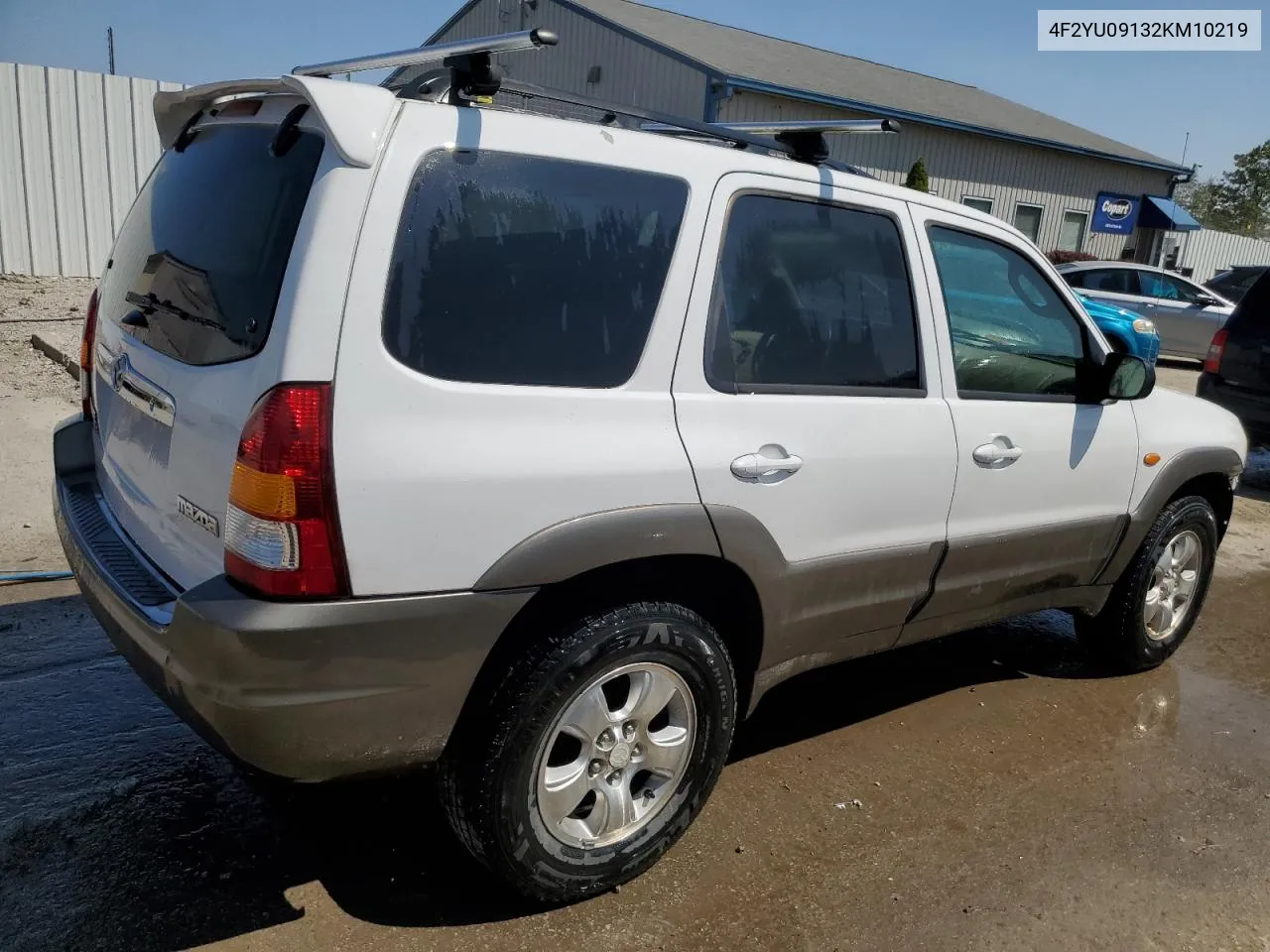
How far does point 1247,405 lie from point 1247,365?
326mm

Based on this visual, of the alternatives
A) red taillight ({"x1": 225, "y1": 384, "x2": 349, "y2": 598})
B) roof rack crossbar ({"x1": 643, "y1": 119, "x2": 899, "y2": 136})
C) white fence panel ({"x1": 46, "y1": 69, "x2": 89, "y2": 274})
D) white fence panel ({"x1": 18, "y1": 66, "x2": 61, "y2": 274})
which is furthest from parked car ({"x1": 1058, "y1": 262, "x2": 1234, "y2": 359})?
red taillight ({"x1": 225, "y1": 384, "x2": 349, "y2": 598})

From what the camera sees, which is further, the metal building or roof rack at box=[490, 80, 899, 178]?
the metal building

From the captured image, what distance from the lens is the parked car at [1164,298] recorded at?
15.0m

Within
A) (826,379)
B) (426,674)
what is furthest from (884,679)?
(426,674)

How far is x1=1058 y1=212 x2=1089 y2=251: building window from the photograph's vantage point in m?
24.8

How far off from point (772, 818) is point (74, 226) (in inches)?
379

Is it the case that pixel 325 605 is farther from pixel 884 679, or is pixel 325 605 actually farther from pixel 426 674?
pixel 884 679

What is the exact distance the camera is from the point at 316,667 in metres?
2.13

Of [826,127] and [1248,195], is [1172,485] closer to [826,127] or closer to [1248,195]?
[826,127]

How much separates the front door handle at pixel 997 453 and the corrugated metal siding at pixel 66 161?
364 inches

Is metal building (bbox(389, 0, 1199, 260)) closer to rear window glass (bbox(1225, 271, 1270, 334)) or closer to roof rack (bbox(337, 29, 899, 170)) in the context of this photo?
rear window glass (bbox(1225, 271, 1270, 334))

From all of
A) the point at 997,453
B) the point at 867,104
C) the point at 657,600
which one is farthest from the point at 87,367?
the point at 867,104

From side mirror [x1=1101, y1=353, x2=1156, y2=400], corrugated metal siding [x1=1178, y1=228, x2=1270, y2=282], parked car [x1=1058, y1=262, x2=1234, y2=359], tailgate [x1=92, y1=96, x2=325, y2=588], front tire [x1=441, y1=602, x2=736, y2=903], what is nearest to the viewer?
tailgate [x1=92, y1=96, x2=325, y2=588]

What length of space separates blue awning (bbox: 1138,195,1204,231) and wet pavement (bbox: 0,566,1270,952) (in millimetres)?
25614
